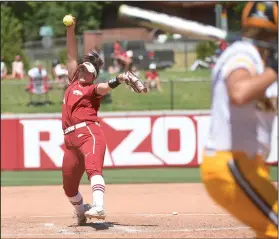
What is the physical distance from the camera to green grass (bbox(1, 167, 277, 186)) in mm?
15195

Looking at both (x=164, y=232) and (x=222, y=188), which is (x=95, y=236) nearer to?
(x=164, y=232)

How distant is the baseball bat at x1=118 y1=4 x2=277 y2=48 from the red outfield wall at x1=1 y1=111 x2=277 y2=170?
10882mm

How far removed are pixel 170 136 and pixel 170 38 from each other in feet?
61.7

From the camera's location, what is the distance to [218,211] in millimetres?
11078

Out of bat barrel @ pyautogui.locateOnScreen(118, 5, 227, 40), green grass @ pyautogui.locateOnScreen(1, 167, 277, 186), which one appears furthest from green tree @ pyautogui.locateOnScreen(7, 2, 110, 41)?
bat barrel @ pyautogui.locateOnScreen(118, 5, 227, 40)

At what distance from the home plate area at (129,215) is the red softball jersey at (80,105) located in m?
1.11

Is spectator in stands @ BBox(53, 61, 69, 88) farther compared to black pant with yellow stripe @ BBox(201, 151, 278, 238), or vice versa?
spectator in stands @ BBox(53, 61, 69, 88)

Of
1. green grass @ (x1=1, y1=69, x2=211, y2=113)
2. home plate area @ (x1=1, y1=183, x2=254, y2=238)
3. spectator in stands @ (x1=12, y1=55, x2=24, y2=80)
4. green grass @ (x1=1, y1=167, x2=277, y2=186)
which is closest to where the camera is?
home plate area @ (x1=1, y1=183, x2=254, y2=238)

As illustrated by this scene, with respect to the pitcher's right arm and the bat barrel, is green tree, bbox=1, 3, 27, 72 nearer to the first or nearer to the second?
the pitcher's right arm

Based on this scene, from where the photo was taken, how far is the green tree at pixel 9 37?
30203 millimetres

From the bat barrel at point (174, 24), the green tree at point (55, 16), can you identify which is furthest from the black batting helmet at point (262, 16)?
the green tree at point (55, 16)

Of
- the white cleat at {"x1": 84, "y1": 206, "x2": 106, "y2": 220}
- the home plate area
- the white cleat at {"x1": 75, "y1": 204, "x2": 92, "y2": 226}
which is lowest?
the home plate area

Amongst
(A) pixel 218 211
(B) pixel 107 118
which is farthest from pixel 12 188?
(A) pixel 218 211

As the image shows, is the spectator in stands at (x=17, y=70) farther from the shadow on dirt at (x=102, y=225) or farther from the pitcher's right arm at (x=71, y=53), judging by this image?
the pitcher's right arm at (x=71, y=53)
